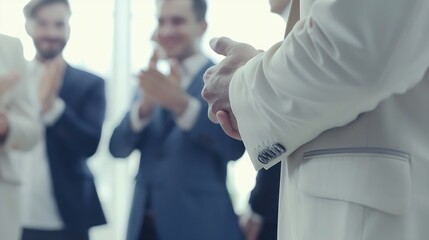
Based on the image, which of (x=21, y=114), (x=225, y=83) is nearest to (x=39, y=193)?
(x=21, y=114)

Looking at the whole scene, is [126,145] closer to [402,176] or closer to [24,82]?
[24,82]

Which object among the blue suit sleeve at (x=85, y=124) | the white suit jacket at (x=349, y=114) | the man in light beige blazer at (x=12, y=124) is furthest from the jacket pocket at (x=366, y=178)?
the blue suit sleeve at (x=85, y=124)

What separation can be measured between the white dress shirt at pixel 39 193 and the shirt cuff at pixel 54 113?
2.0 inches

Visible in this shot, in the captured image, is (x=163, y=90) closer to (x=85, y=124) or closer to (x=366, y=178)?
(x=85, y=124)

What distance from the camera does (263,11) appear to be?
9.23 ft

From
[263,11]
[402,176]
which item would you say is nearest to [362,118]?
[402,176]

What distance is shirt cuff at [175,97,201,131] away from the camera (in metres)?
2.37

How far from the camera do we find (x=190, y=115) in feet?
7.76

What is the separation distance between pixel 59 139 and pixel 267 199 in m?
0.75

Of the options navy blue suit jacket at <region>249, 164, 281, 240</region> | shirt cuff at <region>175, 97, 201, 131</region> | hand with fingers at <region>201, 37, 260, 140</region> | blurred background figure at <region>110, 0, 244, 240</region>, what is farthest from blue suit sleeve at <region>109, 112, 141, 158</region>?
hand with fingers at <region>201, 37, 260, 140</region>

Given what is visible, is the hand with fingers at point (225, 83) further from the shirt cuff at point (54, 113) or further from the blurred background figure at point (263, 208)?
the shirt cuff at point (54, 113)

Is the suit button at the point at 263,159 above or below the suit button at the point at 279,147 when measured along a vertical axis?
below

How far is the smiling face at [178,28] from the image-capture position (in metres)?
2.50

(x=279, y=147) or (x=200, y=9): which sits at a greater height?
(x=200, y=9)
